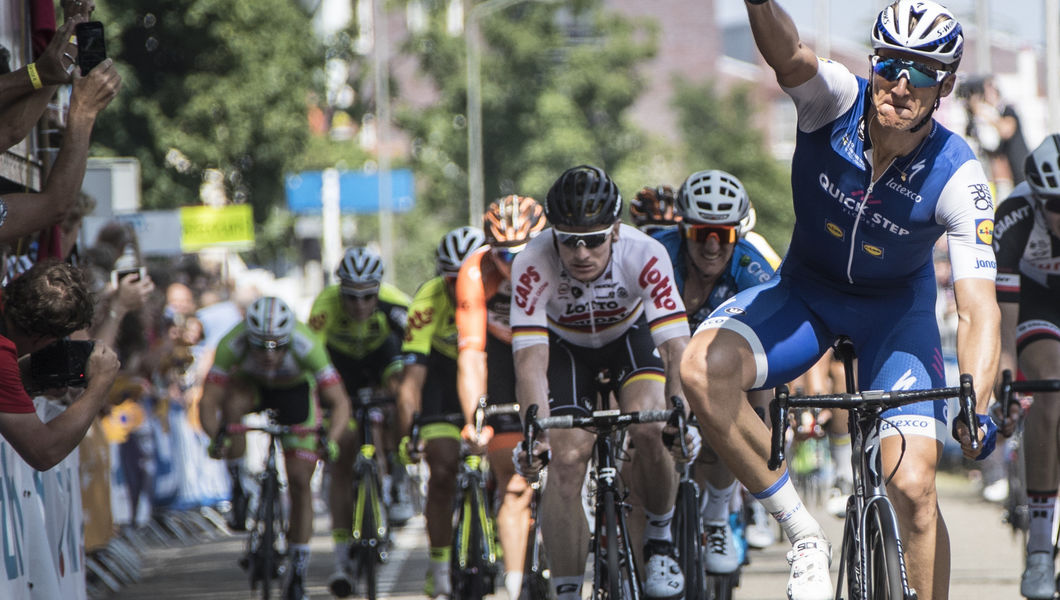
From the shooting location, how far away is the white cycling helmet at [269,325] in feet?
35.8

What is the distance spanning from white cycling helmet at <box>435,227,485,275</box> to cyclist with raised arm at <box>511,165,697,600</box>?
2.58m

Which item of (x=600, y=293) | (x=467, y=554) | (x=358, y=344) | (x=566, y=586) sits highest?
(x=600, y=293)

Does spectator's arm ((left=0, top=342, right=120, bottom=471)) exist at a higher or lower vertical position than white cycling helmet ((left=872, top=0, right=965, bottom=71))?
lower

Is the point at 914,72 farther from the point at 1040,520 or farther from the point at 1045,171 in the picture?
the point at 1040,520

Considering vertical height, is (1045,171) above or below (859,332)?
above

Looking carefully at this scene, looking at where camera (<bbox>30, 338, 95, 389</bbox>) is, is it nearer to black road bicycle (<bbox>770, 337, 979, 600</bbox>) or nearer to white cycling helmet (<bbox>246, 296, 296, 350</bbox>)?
black road bicycle (<bbox>770, 337, 979, 600</bbox>)

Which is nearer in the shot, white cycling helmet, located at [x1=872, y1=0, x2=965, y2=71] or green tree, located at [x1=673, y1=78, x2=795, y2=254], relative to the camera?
white cycling helmet, located at [x1=872, y1=0, x2=965, y2=71]

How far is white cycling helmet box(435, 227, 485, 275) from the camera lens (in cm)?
1067

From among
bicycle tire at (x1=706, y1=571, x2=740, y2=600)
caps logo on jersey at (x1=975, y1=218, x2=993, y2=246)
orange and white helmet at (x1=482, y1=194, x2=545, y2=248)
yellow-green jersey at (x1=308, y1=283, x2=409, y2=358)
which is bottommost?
bicycle tire at (x1=706, y1=571, x2=740, y2=600)

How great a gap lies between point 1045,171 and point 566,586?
3349 millimetres

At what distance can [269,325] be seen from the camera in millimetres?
10922

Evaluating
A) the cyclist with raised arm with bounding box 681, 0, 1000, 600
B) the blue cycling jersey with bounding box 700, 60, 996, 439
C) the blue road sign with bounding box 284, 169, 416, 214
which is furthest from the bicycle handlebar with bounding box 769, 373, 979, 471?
the blue road sign with bounding box 284, 169, 416, 214

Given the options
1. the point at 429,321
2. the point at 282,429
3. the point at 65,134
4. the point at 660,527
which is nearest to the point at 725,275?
the point at 660,527

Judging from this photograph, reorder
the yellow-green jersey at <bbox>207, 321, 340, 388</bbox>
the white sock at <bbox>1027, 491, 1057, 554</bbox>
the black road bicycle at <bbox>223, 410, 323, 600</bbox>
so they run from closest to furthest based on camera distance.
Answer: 1. the white sock at <bbox>1027, 491, 1057, 554</bbox>
2. the black road bicycle at <bbox>223, 410, 323, 600</bbox>
3. the yellow-green jersey at <bbox>207, 321, 340, 388</bbox>
